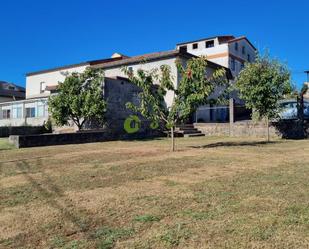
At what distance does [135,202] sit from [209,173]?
3052 mm

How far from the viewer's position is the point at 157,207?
5.34 meters

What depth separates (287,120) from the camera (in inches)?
828

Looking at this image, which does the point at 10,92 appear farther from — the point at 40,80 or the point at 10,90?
the point at 40,80

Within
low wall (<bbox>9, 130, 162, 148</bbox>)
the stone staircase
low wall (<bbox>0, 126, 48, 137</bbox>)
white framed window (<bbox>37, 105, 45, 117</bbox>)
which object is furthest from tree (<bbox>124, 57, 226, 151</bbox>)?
white framed window (<bbox>37, 105, 45, 117</bbox>)

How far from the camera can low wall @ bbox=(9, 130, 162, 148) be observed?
1727cm

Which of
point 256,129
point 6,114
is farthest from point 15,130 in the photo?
point 256,129

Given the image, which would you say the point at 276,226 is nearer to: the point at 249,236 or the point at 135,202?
the point at 249,236

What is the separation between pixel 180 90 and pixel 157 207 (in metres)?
9.50

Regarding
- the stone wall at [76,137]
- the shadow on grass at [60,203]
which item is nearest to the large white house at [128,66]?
the stone wall at [76,137]

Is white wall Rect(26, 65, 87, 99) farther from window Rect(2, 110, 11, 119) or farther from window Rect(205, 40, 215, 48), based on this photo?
window Rect(205, 40, 215, 48)

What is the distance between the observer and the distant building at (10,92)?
52469mm

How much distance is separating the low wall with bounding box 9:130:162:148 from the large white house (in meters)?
4.62

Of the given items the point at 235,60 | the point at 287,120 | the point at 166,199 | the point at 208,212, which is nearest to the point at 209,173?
the point at 166,199

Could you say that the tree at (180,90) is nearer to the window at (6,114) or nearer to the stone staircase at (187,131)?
the stone staircase at (187,131)
